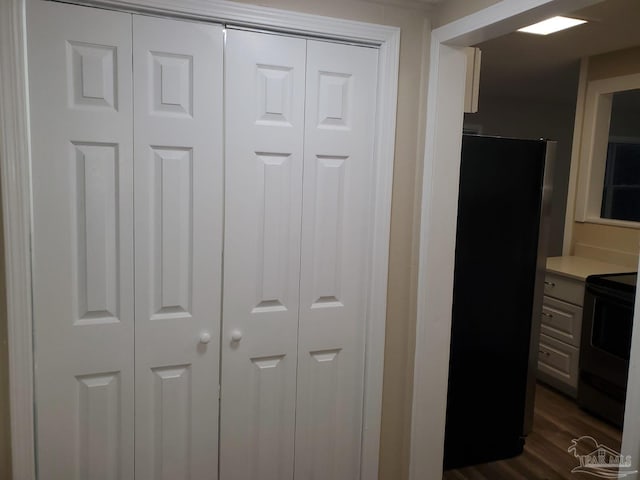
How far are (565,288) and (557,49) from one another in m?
1.73

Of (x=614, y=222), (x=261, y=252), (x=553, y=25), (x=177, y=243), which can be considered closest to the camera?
(x=177, y=243)

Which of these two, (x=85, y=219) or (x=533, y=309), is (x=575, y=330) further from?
(x=85, y=219)

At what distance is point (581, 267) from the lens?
3.65 metres

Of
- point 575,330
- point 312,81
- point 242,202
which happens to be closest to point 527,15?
point 312,81

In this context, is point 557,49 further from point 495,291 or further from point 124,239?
point 124,239

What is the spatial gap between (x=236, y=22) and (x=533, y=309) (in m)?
2.12

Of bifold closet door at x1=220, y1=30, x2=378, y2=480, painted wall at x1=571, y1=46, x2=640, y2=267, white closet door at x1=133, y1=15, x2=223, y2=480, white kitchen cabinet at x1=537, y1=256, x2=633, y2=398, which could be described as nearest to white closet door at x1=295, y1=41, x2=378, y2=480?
bifold closet door at x1=220, y1=30, x2=378, y2=480

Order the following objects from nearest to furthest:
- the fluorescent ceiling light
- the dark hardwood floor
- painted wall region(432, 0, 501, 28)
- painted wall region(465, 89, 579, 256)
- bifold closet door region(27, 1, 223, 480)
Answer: bifold closet door region(27, 1, 223, 480) < painted wall region(432, 0, 501, 28) < the dark hardwood floor < the fluorescent ceiling light < painted wall region(465, 89, 579, 256)

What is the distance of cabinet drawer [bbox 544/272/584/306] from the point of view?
11.2 ft

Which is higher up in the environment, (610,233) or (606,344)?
(610,233)

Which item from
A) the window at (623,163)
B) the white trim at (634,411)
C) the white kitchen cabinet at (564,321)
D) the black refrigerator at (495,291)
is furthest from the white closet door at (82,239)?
the window at (623,163)

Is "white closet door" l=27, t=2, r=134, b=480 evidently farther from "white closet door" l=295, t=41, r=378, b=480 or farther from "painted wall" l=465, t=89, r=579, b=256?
"painted wall" l=465, t=89, r=579, b=256

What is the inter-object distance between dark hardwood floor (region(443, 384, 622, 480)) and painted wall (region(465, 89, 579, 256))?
352 cm

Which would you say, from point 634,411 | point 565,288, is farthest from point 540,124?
point 634,411
